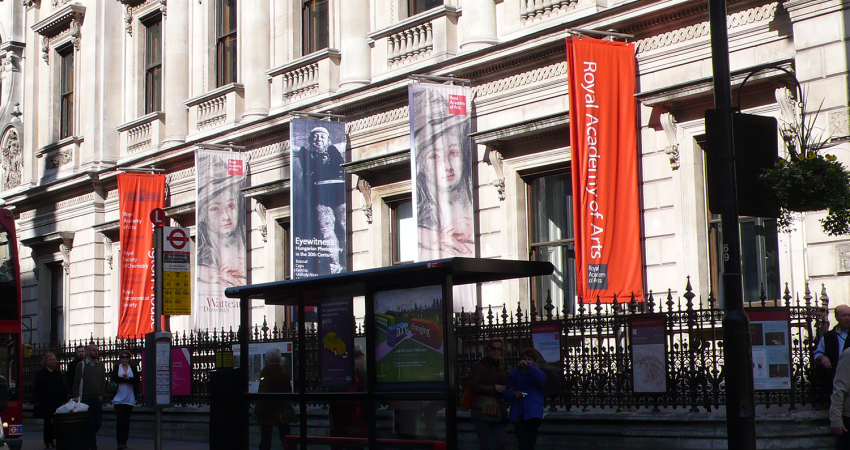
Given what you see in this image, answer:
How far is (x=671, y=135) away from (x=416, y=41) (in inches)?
246

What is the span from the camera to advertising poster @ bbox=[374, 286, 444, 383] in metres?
11.0

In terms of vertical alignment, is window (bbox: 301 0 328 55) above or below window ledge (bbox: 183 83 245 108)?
above

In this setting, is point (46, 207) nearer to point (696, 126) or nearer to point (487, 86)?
point (487, 86)

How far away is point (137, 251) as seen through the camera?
26391 mm

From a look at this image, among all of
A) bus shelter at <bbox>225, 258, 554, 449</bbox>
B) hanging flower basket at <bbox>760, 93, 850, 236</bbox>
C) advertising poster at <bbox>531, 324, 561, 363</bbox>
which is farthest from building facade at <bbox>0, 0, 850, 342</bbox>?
bus shelter at <bbox>225, 258, 554, 449</bbox>

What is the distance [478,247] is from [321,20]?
6980 millimetres

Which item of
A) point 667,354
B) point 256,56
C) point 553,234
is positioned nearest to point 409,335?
point 667,354

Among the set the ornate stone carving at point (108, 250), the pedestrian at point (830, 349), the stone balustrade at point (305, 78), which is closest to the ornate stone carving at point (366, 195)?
the stone balustrade at point (305, 78)

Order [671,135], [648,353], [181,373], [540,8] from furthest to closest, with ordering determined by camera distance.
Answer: [181,373] → [540,8] → [671,135] → [648,353]

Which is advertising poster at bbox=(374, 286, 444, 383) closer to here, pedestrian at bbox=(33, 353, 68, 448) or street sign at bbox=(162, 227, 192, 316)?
street sign at bbox=(162, 227, 192, 316)

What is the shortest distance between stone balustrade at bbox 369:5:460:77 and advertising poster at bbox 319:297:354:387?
338 inches

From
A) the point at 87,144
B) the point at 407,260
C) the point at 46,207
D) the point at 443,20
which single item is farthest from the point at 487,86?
the point at 46,207

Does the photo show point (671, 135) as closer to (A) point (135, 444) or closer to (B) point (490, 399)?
(B) point (490, 399)

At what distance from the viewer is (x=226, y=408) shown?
13086 mm
